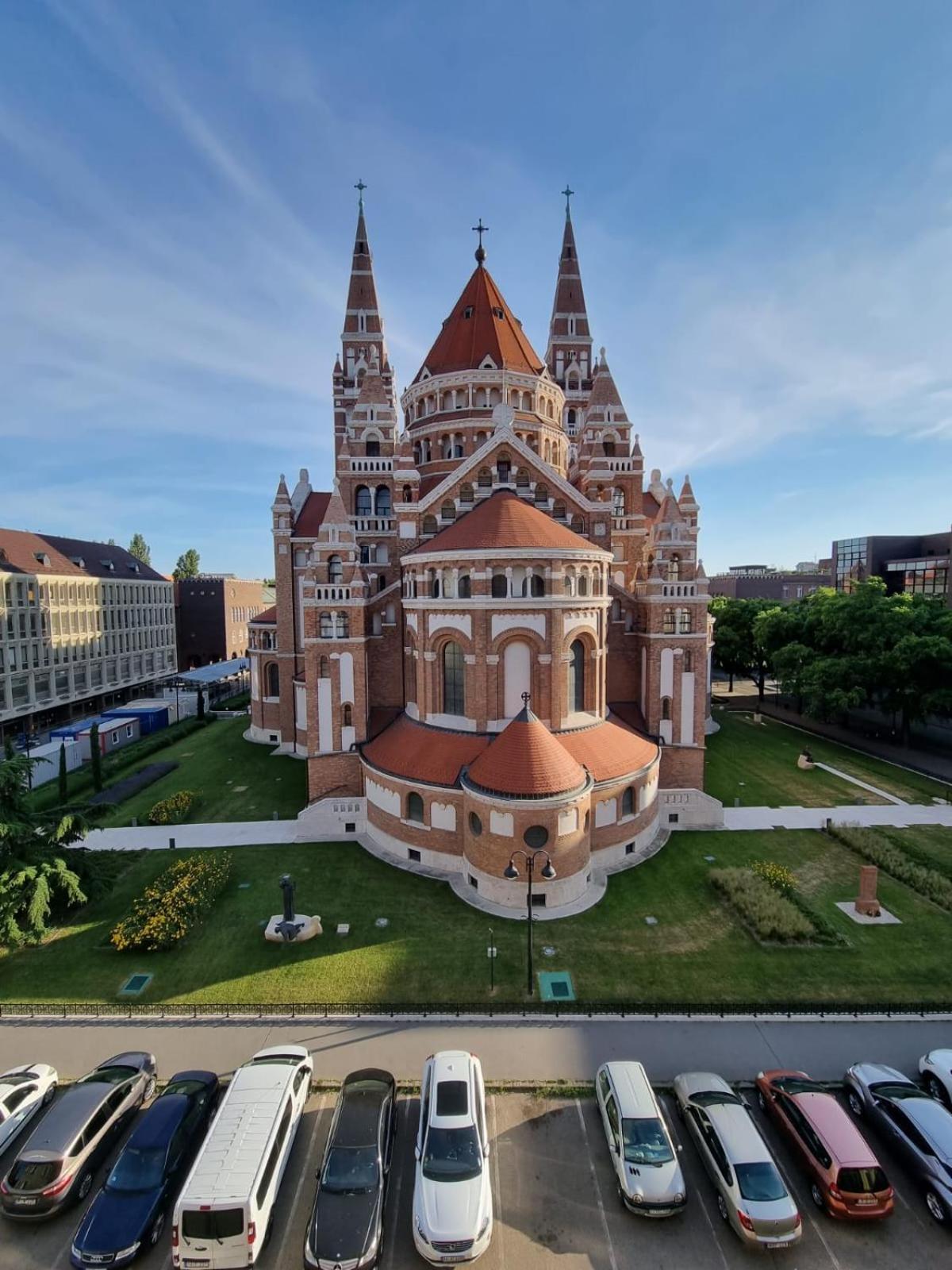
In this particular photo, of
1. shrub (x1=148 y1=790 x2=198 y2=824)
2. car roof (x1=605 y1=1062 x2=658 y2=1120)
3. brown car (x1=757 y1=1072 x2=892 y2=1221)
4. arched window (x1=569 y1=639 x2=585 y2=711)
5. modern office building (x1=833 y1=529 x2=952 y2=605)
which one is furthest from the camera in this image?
modern office building (x1=833 y1=529 x2=952 y2=605)

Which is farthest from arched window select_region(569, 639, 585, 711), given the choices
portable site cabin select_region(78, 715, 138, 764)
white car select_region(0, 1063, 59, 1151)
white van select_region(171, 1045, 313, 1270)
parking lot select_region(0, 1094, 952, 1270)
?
portable site cabin select_region(78, 715, 138, 764)

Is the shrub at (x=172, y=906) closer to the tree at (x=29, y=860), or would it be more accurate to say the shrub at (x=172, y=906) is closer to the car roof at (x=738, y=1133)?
the tree at (x=29, y=860)

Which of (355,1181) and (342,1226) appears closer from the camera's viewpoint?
(342,1226)

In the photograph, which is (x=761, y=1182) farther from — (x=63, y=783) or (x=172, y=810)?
(x=63, y=783)

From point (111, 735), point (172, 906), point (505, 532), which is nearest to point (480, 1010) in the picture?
point (172, 906)

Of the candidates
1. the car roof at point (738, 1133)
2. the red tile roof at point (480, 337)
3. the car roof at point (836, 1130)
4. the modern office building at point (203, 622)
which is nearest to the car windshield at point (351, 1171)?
the car roof at point (738, 1133)

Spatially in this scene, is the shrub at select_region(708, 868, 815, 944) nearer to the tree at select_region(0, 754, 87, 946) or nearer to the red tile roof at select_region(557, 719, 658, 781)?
the red tile roof at select_region(557, 719, 658, 781)
